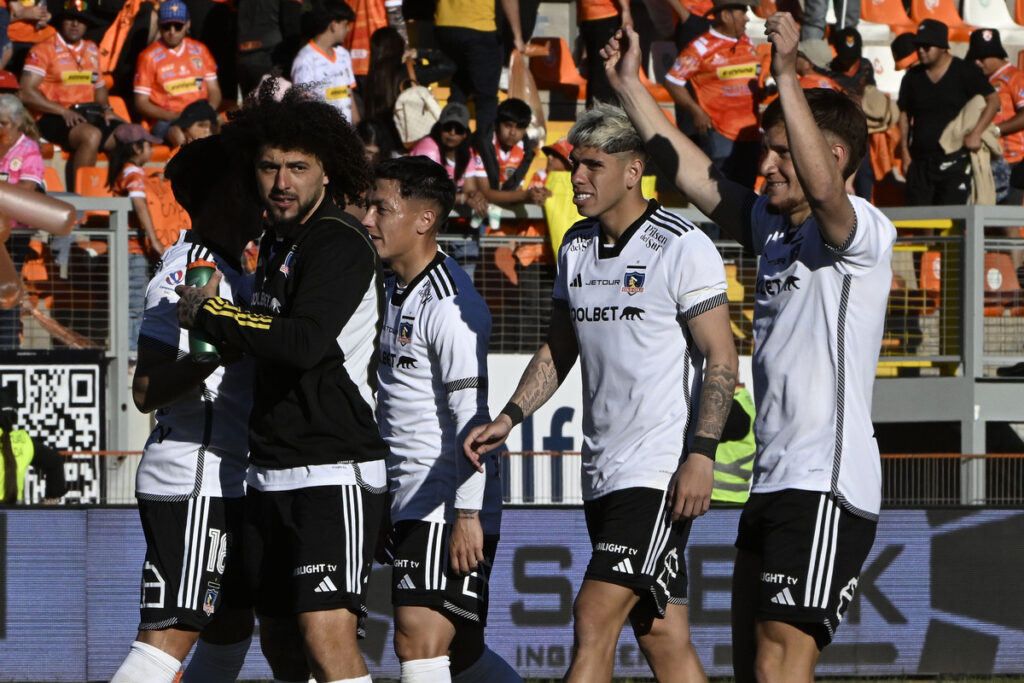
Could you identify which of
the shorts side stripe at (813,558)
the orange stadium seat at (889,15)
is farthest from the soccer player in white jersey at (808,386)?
the orange stadium seat at (889,15)

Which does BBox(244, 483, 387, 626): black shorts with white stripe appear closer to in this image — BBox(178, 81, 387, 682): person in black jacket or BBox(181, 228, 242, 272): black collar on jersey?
BBox(178, 81, 387, 682): person in black jacket

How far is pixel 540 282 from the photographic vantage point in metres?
10.8

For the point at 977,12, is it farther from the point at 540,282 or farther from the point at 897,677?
the point at 897,677

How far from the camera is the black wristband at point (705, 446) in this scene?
16.3ft

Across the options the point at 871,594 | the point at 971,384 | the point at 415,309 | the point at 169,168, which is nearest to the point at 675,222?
the point at 415,309

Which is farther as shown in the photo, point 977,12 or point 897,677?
point 977,12

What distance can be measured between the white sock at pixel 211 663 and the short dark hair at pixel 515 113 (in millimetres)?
7290

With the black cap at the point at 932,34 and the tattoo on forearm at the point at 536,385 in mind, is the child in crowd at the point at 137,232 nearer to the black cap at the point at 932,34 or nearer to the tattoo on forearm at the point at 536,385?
Result: the tattoo on forearm at the point at 536,385

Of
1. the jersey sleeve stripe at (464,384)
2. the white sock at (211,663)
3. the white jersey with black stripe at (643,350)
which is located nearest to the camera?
the white jersey with black stripe at (643,350)

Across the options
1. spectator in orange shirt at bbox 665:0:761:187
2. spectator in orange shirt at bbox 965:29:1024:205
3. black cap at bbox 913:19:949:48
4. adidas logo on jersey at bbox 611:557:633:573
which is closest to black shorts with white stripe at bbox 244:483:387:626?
adidas logo on jersey at bbox 611:557:633:573

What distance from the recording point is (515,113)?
12000 millimetres

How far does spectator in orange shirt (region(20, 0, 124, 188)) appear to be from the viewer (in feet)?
40.1

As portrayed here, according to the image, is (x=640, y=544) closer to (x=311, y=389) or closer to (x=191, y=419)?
(x=311, y=389)

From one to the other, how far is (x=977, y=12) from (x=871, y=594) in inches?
425
